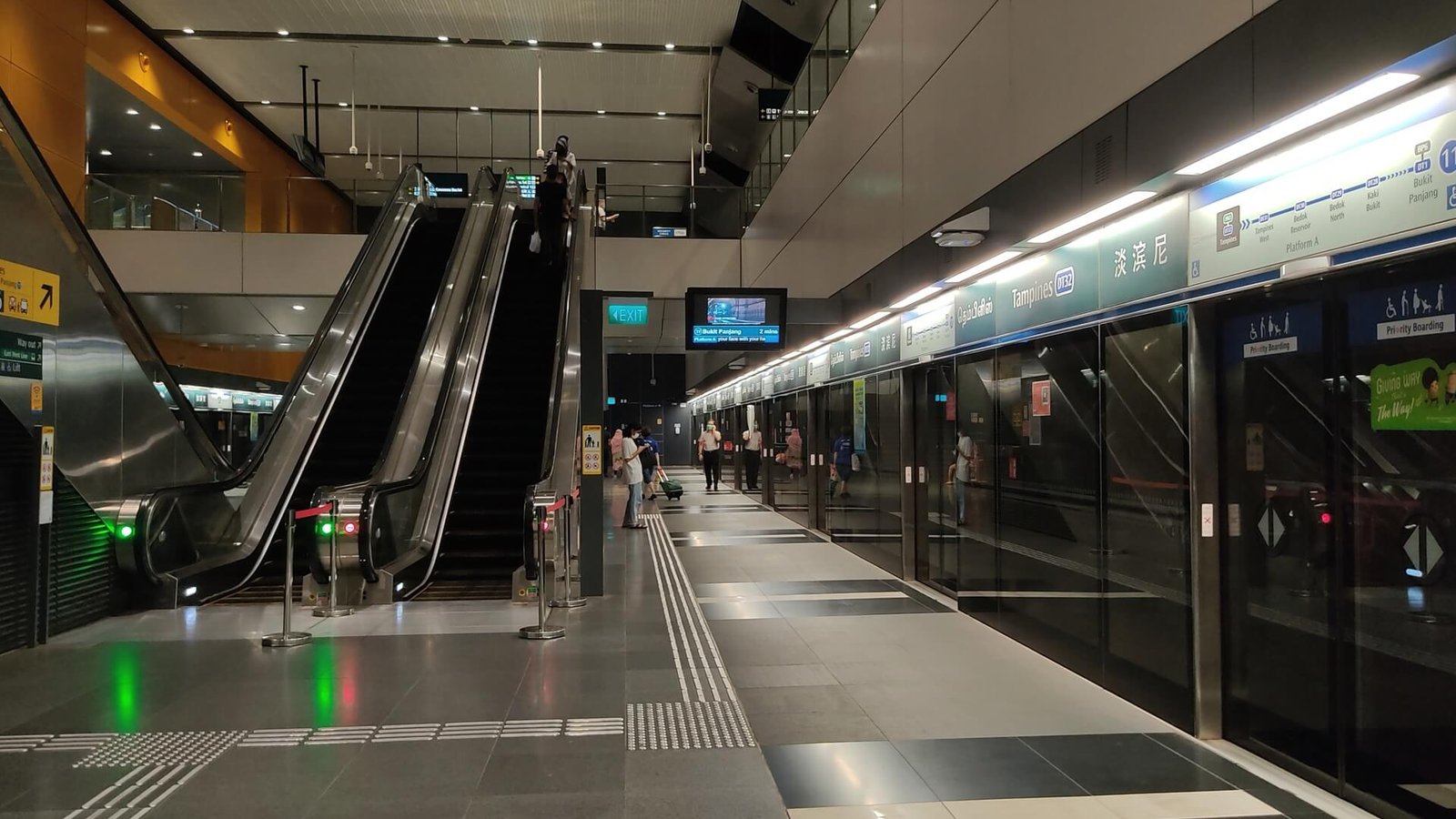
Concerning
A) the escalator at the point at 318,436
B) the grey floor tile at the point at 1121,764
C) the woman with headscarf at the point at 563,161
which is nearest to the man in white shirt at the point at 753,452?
the woman with headscarf at the point at 563,161

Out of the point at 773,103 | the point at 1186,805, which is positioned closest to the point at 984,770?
the point at 1186,805

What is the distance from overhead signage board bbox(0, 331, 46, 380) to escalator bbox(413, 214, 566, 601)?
10.7 feet

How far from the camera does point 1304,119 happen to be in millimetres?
3119

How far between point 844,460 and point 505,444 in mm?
4236

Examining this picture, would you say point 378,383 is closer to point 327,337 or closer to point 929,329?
point 327,337

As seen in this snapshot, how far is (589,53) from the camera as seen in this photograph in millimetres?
15914

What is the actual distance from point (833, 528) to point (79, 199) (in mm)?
12130

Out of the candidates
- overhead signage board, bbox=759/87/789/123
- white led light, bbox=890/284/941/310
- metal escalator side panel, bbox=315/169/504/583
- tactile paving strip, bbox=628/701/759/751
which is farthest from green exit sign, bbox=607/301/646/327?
tactile paving strip, bbox=628/701/759/751

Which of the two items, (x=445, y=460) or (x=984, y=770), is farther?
(x=445, y=460)

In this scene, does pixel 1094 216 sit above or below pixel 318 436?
above

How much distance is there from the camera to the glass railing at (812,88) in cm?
987

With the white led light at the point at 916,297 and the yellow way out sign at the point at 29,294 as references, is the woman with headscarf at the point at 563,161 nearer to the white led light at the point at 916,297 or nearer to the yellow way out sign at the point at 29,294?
the white led light at the point at 916,297

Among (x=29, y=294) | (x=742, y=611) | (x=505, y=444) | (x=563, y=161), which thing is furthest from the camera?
(x=563, y=161)

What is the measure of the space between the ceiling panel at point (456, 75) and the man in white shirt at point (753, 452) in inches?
281
